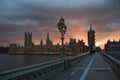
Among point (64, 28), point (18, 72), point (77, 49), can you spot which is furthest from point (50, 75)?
point (77, 49)

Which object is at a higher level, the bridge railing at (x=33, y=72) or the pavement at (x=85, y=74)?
the bridge railing at (x=33, y=72)

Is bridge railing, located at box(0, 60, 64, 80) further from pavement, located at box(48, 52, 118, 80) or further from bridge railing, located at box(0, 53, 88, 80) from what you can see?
pavement, located at box(48, 52, 118, 80)

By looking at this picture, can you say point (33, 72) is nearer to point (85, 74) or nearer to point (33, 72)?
point (33, 72)

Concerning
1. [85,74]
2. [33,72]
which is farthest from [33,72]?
[85,74]

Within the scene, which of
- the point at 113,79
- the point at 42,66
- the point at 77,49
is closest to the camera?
the point at 42,66

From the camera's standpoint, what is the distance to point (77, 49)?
17600 centimetres

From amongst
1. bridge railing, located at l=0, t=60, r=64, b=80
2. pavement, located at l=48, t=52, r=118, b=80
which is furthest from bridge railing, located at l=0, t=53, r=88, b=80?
pavement, located at l=48, t=52, r=118, b=80

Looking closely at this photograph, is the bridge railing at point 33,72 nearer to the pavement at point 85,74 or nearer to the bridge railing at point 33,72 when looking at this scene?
the bridge railing at point 33,72

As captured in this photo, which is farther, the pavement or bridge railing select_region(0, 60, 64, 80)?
the pavement

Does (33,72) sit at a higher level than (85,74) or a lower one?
higher

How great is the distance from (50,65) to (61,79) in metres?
1.45

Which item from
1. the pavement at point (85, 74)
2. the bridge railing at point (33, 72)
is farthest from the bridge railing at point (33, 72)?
the pavement at point (85, 74)

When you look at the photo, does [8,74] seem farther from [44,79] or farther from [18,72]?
[44,79]

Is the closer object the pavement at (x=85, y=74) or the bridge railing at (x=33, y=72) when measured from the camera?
the bridge railing at (x=33, y=72)
